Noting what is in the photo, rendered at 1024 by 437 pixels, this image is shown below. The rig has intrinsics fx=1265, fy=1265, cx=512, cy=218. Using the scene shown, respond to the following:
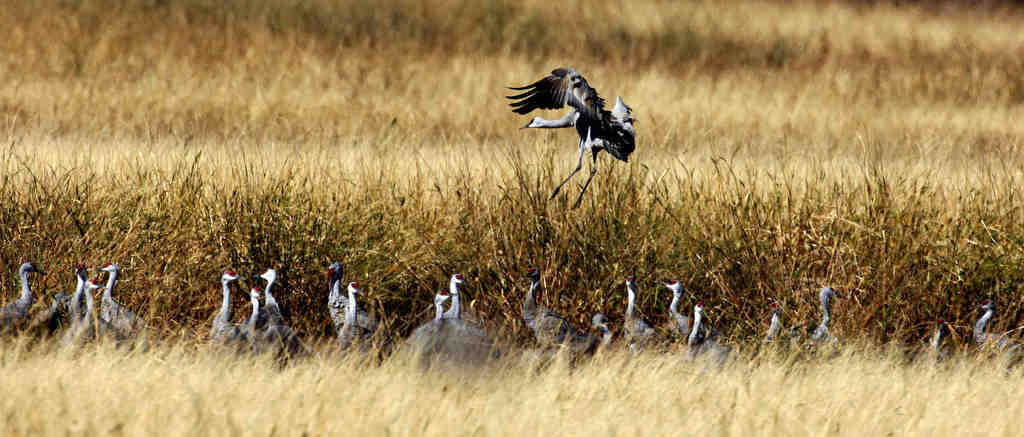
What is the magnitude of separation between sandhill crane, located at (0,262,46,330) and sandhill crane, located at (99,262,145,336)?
0.40m

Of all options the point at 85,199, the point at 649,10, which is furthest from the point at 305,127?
the point at 649,10

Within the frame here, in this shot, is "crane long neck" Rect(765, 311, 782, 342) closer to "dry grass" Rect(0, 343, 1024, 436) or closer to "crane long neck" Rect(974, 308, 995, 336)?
"dry grass" Rect(0, 343, 1024, 436)

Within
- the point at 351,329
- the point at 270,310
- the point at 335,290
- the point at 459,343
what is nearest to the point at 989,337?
the point at 459,343

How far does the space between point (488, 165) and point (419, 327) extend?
3.03 metres

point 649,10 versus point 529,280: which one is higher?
point 649,10

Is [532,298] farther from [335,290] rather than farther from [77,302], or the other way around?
[77,302]

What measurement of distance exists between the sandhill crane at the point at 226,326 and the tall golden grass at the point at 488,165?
2.04ft

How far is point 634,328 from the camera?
24.4 feet

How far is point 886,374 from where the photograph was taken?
22.9 ft

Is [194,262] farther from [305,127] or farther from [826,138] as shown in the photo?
[826,138]

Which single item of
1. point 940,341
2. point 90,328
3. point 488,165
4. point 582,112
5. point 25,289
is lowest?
point 940,341

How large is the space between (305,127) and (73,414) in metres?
10.7

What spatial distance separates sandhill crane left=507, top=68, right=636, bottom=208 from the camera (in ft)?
20.8

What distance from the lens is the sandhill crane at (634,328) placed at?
7402 millimetres
